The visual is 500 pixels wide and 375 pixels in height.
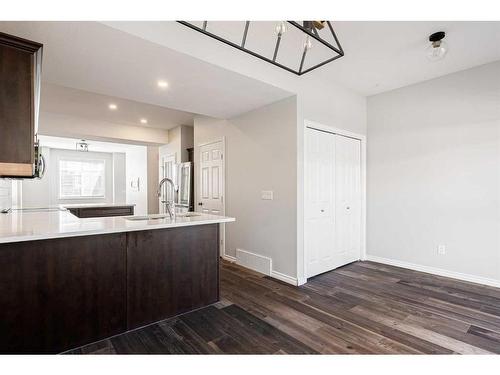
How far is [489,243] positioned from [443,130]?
5.02ft

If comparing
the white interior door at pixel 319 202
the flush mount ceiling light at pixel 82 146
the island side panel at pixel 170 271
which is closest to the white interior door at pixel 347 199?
the white interior door at pixel 319 202

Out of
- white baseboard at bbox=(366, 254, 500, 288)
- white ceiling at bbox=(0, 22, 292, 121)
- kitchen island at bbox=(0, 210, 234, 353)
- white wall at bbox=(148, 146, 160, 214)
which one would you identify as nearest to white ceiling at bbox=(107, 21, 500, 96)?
white ceiling at bbox=(0, 22, 292, 121)

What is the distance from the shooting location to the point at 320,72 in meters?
3.38

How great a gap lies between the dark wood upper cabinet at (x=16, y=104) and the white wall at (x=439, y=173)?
14.1 ft

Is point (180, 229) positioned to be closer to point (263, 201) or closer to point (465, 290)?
point (263, 201)

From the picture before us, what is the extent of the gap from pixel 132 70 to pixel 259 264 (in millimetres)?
2841

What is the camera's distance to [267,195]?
11.9ft

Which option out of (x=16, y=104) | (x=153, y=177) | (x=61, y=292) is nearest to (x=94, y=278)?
(x=61, y=292)

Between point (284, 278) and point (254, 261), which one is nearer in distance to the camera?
point (284, 278)

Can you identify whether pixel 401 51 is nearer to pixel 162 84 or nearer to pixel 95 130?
pixel 162 84

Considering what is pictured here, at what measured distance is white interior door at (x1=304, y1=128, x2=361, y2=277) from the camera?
11.4ft

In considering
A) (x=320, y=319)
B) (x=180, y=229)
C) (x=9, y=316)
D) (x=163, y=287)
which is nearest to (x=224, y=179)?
(x=180, y=229)

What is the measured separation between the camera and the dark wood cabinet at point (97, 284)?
175 cm

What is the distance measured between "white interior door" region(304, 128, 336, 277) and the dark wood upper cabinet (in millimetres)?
2754
